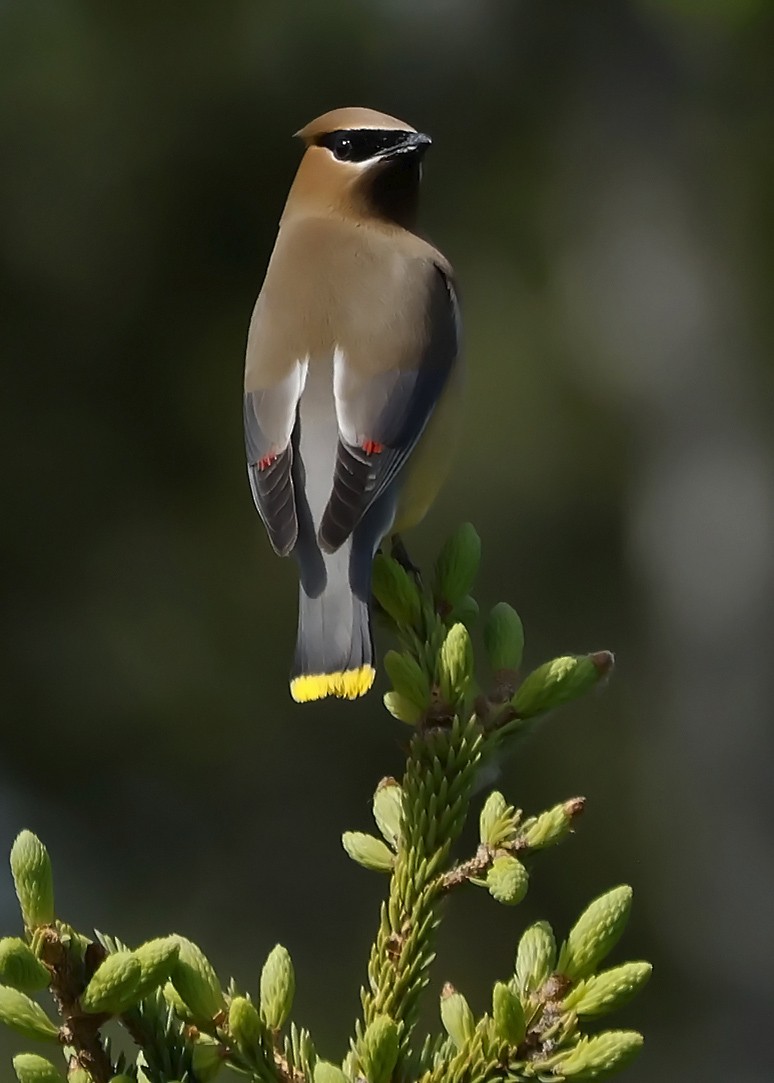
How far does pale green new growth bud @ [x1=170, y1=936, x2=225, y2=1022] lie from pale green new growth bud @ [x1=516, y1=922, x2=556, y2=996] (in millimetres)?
286

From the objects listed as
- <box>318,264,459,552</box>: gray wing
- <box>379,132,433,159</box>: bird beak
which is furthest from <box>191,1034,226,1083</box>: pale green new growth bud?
<box>379,132,433,159</box>: bird beak

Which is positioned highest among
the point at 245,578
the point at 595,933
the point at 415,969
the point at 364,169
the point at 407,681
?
the point at 364,169

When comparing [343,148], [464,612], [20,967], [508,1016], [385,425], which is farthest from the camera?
[343,148]

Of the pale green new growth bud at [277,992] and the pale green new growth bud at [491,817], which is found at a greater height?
the pale green new growth bud at [491,817]

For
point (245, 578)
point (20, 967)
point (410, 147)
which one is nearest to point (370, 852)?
point (20, 967)

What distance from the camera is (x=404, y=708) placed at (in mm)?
2113

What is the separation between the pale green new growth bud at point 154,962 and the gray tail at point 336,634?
0.93 m

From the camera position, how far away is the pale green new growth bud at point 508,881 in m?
1.78

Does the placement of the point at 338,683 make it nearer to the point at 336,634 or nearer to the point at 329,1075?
the point at 336,634

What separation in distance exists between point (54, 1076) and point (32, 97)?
6.16 metres

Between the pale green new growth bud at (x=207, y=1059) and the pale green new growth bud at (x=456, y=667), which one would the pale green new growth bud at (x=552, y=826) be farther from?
the pale green new growth bud at (x=207, y=1059)

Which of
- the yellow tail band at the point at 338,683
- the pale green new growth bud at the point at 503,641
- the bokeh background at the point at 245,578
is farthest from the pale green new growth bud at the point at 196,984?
the bokeh background at the point at 245,578

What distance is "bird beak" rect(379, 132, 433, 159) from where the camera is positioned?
140 inches

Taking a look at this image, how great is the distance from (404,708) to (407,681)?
0.06 meters
